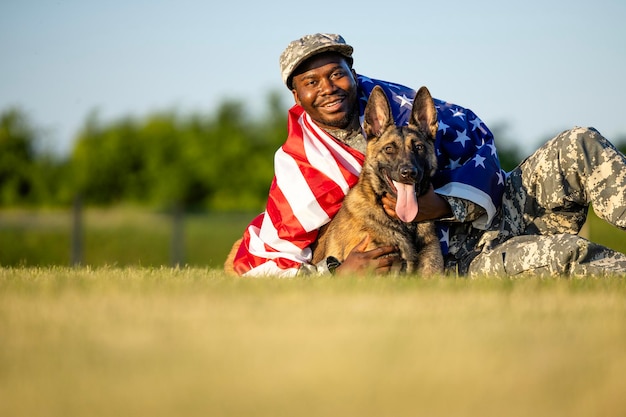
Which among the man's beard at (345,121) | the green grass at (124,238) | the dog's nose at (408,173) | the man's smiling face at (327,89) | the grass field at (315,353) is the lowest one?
the green grass at (124,238)

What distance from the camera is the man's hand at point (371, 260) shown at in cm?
621

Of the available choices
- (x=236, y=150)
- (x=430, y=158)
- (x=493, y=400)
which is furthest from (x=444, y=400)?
(x=236, y=150)

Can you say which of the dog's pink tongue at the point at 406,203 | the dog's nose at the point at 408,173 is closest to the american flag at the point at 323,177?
the dog's pink tongue at the point at 406,203

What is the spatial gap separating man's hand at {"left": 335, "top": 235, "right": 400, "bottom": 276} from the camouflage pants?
2.94 ft

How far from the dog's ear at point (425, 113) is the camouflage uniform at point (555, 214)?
1.09 m

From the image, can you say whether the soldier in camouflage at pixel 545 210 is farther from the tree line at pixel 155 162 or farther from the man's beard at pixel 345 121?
the tree line at pixel 155 162

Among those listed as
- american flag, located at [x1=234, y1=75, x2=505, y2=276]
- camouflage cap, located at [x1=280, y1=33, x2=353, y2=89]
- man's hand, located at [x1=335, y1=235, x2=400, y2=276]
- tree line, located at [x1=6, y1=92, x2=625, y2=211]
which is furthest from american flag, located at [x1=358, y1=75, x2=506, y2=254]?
tree line, located at [x1=6, y1=92, x2=625, y2=211]

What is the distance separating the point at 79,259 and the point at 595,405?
16201 mm

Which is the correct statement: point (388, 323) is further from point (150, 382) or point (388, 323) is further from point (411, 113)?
point (411, 113)

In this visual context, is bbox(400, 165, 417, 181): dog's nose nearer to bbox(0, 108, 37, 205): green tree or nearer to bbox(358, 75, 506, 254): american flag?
bbox(358, 75, 506, 254): american flag

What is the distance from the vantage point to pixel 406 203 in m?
6.21

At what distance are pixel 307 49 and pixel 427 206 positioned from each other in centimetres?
167

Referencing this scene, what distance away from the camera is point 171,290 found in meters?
5.05

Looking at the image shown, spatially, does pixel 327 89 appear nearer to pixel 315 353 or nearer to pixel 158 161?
pixel 315 353
